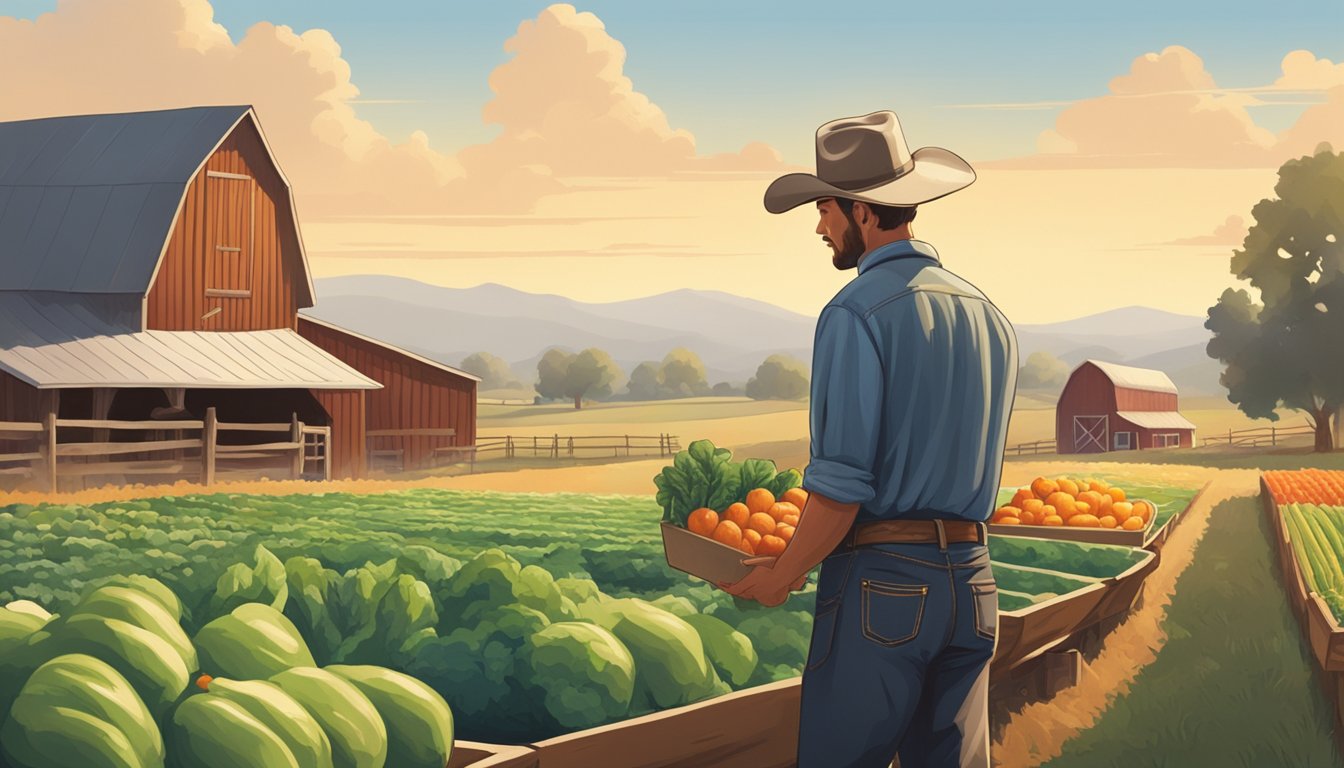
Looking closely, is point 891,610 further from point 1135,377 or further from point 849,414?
point 1135,377

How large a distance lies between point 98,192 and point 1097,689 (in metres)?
23.0

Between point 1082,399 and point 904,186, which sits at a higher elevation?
point 904,186

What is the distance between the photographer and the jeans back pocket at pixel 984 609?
3.79 meters

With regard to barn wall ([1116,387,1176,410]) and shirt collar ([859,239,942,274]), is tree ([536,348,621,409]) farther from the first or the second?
shirt collar ([859,239,942,274])

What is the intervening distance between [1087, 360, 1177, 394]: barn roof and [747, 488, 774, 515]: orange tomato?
54326mm

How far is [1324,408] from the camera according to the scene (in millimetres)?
51531

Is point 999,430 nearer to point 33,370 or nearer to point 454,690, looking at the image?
point 454,690

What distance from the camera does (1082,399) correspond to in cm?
5888

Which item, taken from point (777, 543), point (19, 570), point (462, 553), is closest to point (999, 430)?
point (777, 543)

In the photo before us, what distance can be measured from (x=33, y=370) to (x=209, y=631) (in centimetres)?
2085

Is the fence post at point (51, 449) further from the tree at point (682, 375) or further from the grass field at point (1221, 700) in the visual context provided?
the tree at point (682, 375)

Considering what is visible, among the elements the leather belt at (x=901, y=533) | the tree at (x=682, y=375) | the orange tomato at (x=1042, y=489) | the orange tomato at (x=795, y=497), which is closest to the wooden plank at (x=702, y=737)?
the orange tomato at (x=795, y=497)

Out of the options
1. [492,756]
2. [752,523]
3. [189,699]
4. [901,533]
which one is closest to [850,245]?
[901,533]

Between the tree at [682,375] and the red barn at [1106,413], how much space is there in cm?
9764
